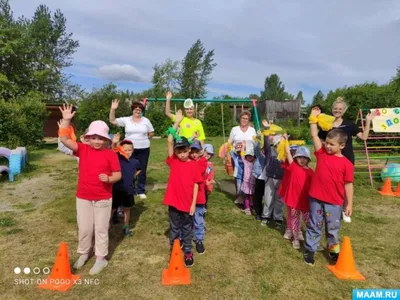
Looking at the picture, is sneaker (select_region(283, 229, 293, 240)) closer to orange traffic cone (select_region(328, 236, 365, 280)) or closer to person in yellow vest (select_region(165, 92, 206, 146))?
orange traffic cone (select_region(328, 236, 365, 280))

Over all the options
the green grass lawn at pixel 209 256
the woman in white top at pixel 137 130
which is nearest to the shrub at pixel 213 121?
the green grass lawn at pixel 209 256

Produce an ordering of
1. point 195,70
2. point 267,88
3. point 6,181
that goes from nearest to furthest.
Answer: point 6,181
point 195,70
point 267,88

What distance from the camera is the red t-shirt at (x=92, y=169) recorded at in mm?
3418

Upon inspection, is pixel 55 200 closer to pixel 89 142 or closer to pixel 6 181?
pixel 6 181

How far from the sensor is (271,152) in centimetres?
492

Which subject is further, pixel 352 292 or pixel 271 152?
pixel 271 152

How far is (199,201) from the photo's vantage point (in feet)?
12.6

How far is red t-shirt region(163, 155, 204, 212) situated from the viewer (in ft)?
11.7

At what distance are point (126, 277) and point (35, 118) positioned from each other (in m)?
11.5

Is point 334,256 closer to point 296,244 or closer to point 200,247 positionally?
point 296,244

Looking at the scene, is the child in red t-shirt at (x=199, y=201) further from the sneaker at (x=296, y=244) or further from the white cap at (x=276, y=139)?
the white cap at (x=276, y=139)

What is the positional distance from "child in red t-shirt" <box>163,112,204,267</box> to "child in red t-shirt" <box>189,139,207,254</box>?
4.5 inches

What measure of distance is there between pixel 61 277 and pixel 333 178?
3182 millimetres

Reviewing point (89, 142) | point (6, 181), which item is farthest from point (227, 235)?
point (6, 181)
